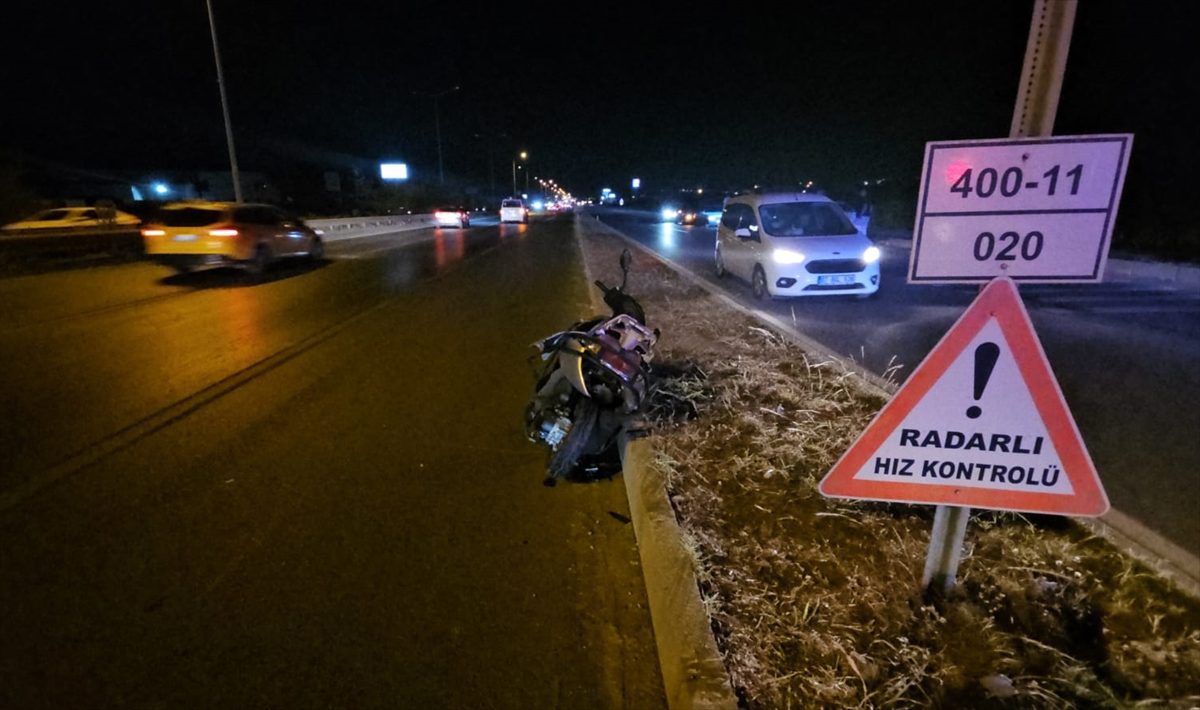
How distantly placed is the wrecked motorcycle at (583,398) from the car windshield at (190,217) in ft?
39.6

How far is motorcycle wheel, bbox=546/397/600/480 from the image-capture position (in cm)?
419

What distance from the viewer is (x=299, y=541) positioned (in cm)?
344

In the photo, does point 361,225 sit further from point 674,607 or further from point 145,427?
point 674,607

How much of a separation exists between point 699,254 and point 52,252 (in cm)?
1802

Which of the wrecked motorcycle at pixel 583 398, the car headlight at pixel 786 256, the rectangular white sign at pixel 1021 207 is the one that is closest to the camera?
the rectangular white sign at pixel 1021 207

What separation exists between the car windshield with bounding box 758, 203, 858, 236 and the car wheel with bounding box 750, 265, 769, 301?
69cm

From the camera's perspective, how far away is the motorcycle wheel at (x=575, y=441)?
13.7 feet

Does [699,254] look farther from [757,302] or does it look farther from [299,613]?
[299,613]

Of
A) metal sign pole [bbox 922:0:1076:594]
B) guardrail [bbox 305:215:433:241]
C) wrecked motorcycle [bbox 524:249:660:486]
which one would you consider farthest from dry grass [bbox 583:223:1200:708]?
guardrail [bbox 305:215:433:241]

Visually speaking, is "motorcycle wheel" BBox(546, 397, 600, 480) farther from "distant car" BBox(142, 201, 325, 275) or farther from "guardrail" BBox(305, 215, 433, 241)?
"guardrail" BBox(305, 215, 433, 241)

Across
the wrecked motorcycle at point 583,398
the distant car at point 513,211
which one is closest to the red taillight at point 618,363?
the wrecked motorcycle at point 583,398

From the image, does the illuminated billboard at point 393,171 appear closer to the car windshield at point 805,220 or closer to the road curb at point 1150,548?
the car windshield at point 805,220

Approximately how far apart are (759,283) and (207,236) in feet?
37.2

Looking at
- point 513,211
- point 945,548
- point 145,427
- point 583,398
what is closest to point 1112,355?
point 945,548
